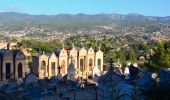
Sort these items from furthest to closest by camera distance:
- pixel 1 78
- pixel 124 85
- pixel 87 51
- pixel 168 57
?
pixel 87 51, pixel 1 78, pixel 168 57, pixel 124 85

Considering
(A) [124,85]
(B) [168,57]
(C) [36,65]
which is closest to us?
(A) [124,85]

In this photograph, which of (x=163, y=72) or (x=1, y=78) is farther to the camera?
(x=1, y=78)

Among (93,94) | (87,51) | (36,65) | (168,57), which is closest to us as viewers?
(93,94)

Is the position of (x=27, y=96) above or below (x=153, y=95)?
below

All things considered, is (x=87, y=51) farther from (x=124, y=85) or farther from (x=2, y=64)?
(x=124, y=85)

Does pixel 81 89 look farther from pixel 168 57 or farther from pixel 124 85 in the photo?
pixel 168 57

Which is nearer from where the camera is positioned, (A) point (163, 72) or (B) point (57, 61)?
(A) point (163, 72)

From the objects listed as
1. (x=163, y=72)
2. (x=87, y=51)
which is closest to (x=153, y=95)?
(x=163, y=72)

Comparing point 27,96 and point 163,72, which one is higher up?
point 163,72

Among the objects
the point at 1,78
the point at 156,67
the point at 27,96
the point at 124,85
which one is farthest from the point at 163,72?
the point at 1,78
